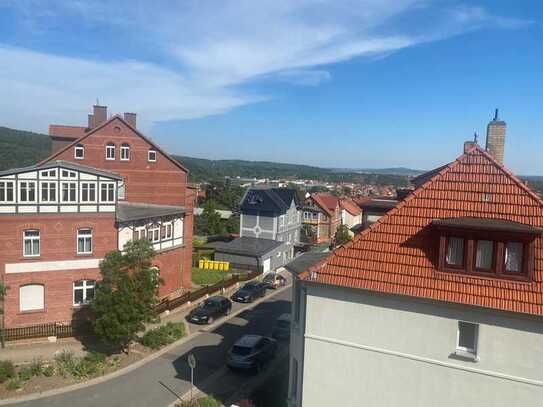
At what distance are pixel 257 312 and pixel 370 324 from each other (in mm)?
19117

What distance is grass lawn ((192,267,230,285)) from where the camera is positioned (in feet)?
123

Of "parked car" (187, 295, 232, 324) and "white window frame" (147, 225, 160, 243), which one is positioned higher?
"white window frame" (147, 225, 160, 243)

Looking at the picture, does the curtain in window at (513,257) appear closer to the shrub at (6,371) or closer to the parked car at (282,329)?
the parked car at (282,329)

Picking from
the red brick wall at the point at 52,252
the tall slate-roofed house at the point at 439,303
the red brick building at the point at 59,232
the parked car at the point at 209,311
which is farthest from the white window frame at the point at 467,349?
the red brick wall at the point at 52,252

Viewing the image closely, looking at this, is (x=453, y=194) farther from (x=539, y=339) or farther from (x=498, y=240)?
(x=539, y=339)

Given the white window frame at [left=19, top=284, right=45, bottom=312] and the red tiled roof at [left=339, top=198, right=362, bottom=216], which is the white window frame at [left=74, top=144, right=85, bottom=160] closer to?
the white window frame at [left=19, top=284, right=45, bottom=312]

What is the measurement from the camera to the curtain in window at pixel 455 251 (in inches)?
484

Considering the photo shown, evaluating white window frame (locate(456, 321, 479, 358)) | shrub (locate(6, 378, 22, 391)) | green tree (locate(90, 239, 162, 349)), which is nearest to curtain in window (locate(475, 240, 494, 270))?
white window frame (locate(456, 321, 479, 358))

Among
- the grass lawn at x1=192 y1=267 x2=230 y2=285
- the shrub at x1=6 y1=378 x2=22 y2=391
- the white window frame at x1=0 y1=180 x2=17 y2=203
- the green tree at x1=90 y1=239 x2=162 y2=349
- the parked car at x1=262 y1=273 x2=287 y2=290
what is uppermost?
the white window frame at x1=0 y1=180 x2=17 y2=203

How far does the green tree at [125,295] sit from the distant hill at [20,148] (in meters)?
81.0

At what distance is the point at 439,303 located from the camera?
40.1 ft

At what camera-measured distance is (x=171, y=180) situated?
3525cm

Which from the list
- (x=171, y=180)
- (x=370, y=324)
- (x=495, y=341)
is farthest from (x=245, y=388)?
(x=171, y=180)

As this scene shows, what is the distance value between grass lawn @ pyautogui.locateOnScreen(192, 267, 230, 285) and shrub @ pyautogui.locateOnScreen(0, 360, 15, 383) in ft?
59.8
